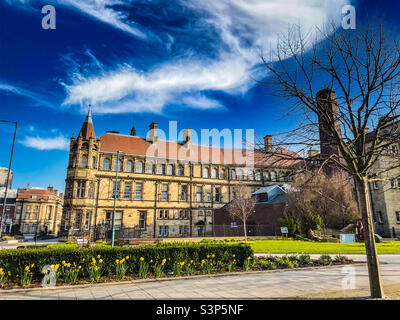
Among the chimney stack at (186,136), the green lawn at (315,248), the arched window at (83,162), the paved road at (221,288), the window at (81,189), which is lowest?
the green lawn at (315,248)

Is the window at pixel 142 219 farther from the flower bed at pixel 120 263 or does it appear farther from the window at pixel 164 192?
the flower bed at pixel 120 263

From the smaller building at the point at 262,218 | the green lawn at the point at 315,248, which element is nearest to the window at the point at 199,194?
the smaller building at the point at 262,218

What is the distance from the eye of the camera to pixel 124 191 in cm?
4066

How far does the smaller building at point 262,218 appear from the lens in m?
36.2

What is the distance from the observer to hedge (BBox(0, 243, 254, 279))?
27.3 ft

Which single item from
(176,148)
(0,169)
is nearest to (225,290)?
(176,148)

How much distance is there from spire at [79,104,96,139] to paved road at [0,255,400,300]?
33.4 metres

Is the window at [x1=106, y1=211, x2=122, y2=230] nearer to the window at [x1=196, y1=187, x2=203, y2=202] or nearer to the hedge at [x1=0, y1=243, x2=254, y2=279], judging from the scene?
the window at [x1=196, y1=187, x2=203, y2=202]

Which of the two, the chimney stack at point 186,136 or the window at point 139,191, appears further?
the chimney stack at point 186,136

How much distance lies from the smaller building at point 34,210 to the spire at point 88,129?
133ft

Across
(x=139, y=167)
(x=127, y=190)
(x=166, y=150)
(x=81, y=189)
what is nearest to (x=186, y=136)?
(x=166, y=150)

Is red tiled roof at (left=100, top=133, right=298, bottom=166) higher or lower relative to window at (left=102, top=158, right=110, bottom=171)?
higher

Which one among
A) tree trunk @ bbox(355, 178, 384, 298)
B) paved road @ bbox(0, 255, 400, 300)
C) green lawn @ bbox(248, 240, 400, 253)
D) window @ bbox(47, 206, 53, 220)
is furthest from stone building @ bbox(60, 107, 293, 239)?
window @ bbox(47, 206, 53, 220)

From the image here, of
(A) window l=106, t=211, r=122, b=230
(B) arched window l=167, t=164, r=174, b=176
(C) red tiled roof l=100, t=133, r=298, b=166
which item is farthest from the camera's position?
(B) arched window l=167, t=164, r=174, b=176
